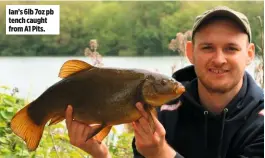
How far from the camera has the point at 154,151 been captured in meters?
1.10

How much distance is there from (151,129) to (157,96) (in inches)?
3.9

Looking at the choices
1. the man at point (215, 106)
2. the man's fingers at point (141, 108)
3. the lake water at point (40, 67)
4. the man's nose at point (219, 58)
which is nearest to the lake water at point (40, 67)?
the lake water at point (40, 67)

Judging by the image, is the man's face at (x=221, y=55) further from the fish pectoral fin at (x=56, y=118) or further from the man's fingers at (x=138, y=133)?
the fish pectoral fin at (x=56, y=118)

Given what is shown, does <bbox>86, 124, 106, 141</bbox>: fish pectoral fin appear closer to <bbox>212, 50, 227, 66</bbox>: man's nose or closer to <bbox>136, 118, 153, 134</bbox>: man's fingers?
<bbox>136, 118, 153, 134</bbox>: man's fingers

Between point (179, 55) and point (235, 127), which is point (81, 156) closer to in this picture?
point (179, 55)

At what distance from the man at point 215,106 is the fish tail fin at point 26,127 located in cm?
7

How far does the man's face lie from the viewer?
46.4 inches

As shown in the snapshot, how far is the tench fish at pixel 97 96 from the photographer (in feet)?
3.32

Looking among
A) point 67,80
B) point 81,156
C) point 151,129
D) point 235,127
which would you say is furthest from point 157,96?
point 81,156

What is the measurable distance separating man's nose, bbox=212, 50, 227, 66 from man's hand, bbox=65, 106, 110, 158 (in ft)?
1.10

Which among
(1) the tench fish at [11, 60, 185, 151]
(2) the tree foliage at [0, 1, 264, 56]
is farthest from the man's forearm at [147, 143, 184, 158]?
(2) the tree foliage at [0, 1, 264, 56]

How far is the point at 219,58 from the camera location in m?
1.17

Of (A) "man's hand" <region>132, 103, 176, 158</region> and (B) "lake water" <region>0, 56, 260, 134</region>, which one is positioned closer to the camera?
(A) "man's hand" <region>132, 103, 176, 158</region>

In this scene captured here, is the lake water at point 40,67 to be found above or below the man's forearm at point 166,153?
above
